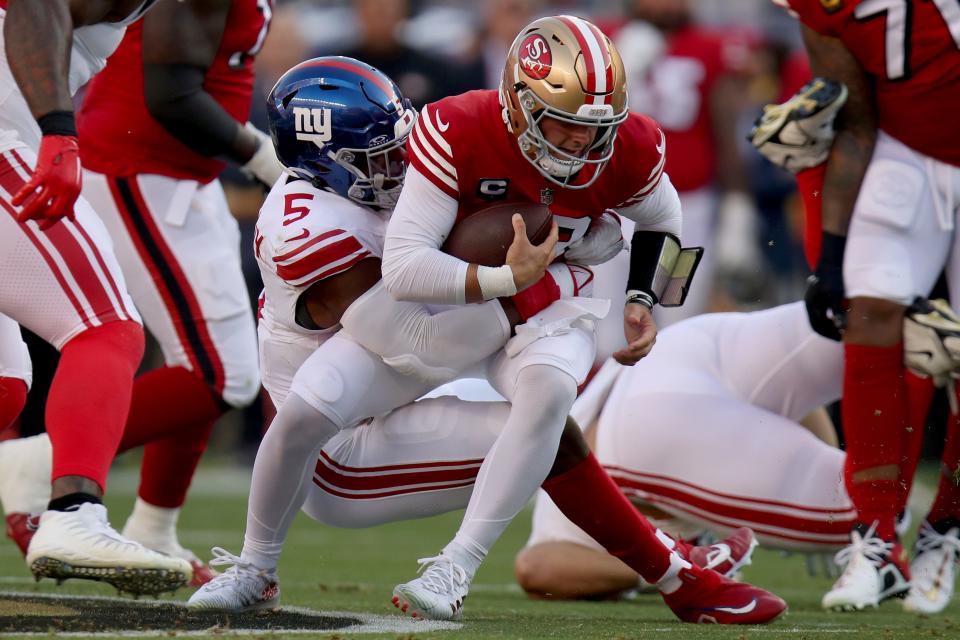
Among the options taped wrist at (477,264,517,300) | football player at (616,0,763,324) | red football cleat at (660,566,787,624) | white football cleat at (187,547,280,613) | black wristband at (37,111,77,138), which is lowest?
football player at (616,0,763,324)

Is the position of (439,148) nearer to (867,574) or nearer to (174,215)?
(174,215)

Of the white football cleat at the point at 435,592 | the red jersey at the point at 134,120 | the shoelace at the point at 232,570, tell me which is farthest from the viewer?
the red jersey at the point at 134,120

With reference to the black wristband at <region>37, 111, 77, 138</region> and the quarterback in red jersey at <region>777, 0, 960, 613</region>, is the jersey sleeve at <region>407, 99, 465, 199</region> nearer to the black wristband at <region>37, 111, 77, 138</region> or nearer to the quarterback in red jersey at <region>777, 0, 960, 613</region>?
the black wristband at <region>37, 111, 77, 138</region>

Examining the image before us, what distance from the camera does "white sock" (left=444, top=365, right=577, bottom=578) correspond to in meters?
3.17

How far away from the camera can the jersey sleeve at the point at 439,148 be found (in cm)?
317

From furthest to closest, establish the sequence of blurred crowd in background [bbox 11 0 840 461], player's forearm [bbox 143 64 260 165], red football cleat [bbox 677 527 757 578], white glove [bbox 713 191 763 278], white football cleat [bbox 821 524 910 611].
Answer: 1. white glove [bbox 713 191 763 278]
2. blurred crowd in background [bbox 11 0 840 461]
3. player's forearm [bbox 143 64 260 165]
4. white football cleat [bbox 821 524 910 611]
5. red football cleat [bbox 677 527 757 578]

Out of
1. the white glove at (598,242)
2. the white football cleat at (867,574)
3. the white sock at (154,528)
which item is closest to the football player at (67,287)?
the white sock at (154,528)

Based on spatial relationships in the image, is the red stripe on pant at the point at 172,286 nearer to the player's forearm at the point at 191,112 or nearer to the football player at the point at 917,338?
the player's forearm at the point at 191,112

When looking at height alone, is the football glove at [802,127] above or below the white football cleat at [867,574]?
above

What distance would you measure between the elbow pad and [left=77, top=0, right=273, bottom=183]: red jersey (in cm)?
147

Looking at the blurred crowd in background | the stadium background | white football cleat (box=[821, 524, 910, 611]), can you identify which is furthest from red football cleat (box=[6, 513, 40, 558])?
the blurred crowd in background

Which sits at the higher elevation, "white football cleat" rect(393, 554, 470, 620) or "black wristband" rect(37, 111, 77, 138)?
"black wristband" rect(37, 111, 77, 138)

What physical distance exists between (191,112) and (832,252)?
70.0 inches

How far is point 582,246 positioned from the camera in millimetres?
3520
